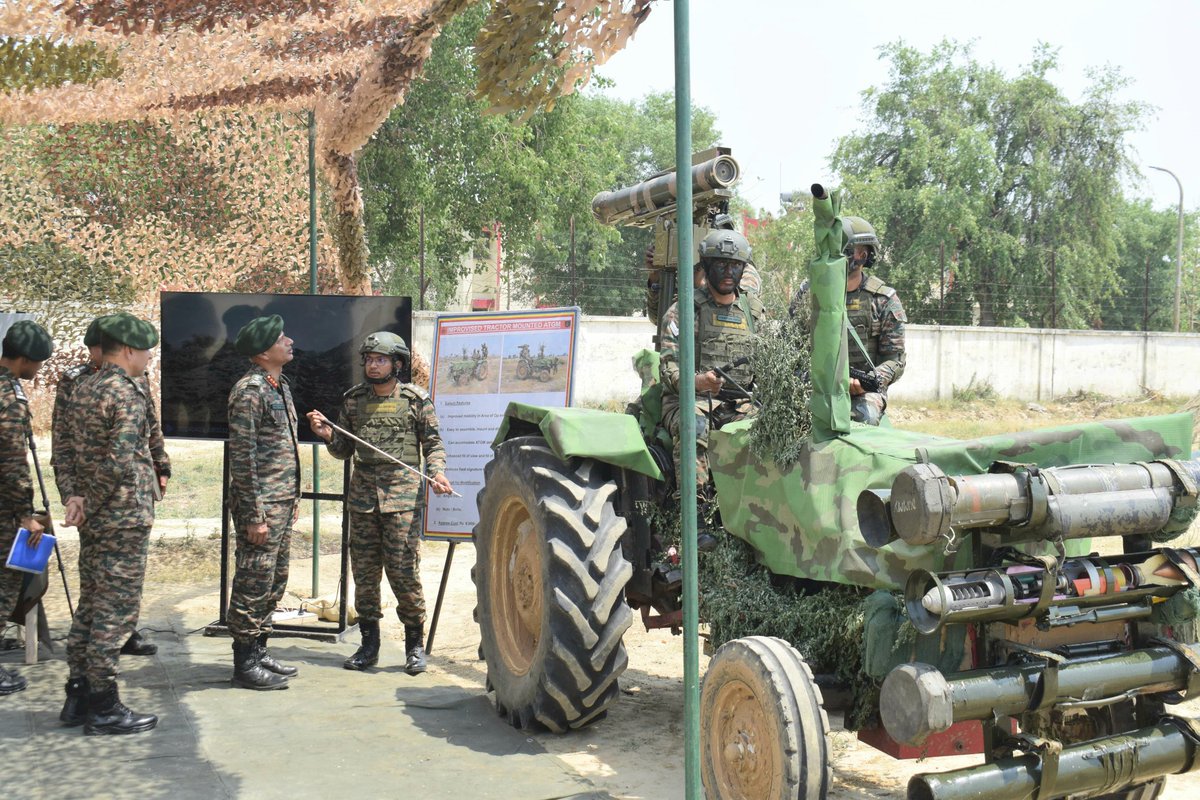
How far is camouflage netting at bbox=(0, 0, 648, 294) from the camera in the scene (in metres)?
Answer: 3.78

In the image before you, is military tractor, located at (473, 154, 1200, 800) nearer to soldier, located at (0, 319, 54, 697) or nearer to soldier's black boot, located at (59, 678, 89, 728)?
soldier's black boot, located at (59, 678, 89, 728)

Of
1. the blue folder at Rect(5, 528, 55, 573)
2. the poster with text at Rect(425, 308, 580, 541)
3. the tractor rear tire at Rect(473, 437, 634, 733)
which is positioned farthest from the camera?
the poster with text at Rect(425, 308, 580, 541)

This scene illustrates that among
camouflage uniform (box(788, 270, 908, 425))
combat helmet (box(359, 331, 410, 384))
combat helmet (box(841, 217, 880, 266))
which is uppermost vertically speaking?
combat helmet (box(841, 217, 880, 266))

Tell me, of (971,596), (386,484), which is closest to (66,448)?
→ (386,484)

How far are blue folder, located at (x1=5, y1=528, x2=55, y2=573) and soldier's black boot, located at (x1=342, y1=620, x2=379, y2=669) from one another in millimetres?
1663

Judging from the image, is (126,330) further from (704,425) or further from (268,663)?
(704,425)

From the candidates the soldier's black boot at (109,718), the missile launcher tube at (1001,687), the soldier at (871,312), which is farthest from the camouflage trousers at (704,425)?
the soldier's black boot at (109,718)

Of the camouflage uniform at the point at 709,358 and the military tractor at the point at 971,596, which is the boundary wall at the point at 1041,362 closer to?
the camouflage uniform at the point at 709,358

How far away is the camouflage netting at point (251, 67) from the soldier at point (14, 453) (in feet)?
4.02

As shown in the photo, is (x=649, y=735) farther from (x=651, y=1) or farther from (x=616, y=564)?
(x=651, y=1)

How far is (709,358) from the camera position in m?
5.18

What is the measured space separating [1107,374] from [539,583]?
75.4ft

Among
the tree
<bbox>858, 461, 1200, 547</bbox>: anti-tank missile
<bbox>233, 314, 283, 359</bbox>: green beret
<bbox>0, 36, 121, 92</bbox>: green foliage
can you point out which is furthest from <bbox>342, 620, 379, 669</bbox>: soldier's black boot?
the tree

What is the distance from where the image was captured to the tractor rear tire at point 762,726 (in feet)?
11.4
